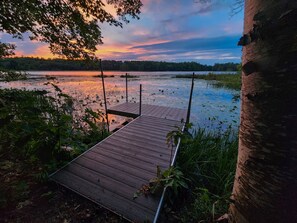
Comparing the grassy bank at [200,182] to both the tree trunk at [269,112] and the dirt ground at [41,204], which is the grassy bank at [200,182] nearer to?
the tree trunk at [269,112]

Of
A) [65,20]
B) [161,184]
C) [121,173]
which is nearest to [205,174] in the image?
[161,184]

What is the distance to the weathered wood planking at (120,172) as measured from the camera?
91.5 inches

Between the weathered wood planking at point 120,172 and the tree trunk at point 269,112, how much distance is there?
4.99 feet

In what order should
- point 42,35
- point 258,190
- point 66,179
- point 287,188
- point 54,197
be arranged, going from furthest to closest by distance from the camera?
point 42,35, point 66,179, point 54,197, point 258,190, point 287,188

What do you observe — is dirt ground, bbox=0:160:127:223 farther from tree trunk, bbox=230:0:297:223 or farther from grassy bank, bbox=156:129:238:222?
tree trunk, bbox=230:0:297:223

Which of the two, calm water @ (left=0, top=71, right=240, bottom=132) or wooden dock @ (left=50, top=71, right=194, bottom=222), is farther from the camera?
calm water @ (left=0, top=71, right=240, bottom=132)

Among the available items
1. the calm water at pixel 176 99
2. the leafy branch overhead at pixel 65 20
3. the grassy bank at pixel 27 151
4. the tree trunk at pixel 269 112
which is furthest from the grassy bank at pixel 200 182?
the leafy branch overhead at pixel 65 20

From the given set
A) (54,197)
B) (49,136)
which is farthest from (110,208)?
(49,136)

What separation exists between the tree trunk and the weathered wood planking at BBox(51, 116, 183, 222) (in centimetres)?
152

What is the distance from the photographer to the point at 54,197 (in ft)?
8.10

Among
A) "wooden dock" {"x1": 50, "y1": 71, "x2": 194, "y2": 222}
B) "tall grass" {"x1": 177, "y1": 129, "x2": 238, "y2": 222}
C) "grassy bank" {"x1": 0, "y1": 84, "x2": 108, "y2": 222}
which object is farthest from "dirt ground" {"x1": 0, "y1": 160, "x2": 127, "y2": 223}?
"tall grass" {"x1": 177, "y1": 129, "x2": 238, "y2": 222}

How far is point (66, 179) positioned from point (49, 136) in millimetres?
800

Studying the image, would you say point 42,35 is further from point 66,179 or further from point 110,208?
point 110,208

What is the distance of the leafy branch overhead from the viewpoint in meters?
3.56
